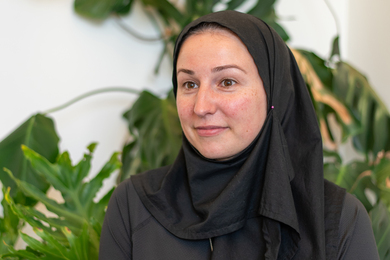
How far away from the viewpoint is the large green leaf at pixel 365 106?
160 cm

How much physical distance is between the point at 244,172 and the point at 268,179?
62mm

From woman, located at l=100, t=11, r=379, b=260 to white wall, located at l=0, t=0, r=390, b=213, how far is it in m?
0.86

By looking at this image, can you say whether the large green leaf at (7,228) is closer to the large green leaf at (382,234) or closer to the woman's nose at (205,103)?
the woman's nose at (205,103)

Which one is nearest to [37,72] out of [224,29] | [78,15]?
[78,15]

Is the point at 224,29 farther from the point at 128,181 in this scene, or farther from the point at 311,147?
the point at 128,181

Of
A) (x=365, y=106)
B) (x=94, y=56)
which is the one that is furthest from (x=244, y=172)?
(x=94, y=56)

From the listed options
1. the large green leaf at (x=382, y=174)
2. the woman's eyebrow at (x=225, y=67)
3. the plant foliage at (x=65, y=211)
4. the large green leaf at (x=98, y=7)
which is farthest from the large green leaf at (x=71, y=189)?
the large green leaf at (x=382, y=174)

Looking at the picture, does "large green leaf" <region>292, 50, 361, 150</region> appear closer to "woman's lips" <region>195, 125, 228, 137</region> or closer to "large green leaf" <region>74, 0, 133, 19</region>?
"woman's lips" <region>195, 125, 228, 137</region>

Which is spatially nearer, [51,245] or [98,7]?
[51,245]

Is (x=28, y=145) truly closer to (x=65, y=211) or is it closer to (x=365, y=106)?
(x=65, y=211)

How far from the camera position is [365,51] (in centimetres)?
200

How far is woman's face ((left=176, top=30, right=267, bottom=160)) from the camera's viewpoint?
0.89 meters

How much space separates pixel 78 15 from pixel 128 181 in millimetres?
980

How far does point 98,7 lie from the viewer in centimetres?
169
